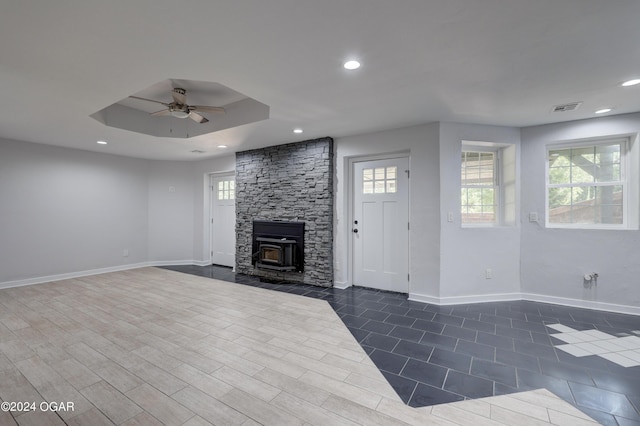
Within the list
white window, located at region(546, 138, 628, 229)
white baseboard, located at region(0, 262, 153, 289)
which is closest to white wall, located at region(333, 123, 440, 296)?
white window, located at region(546, 138, 628, 229)

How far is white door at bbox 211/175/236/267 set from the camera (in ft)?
20.2

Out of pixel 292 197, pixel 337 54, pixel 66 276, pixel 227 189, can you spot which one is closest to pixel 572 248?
pixel 337 54

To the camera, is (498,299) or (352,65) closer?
(352,65)

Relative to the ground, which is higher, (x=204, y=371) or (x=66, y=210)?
(x=66, y=210)

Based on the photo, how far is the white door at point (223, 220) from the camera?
6.16 metres

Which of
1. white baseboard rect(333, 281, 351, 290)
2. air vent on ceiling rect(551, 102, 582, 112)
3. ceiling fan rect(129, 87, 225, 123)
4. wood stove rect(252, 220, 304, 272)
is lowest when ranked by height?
white baseboard rect(333, 281, 351, 290)

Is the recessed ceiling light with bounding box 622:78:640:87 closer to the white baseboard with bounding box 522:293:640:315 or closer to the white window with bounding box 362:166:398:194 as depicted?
the white window with bounding box 362:166:398:194

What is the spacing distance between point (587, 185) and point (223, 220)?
20.8 ft

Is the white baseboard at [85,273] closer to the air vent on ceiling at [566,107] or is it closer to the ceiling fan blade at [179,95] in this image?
the ceiling fan blade at [179,95]

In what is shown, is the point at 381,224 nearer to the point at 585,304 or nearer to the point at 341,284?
the point at 341,284

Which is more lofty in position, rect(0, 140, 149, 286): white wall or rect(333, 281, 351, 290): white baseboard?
rect(0, 140, 149, 286): white wall

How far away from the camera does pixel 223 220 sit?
6.30m

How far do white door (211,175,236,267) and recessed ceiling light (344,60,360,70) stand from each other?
4432 millimetres

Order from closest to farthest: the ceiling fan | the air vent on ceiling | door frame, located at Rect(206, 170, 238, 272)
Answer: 1. the air vent on ceiling
2. the ceiling fan
3. door frame, located at Rect(206, 170, 238, 272)
